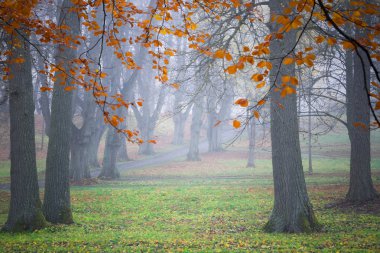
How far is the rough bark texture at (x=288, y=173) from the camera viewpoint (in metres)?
8.38

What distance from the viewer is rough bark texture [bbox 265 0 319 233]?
8.38 m

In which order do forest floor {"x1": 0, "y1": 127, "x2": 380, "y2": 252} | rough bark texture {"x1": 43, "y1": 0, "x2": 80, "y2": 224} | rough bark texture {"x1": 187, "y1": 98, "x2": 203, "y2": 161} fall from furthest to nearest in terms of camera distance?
rough bark texture {"x1": 187, "y1": 98, "x2": 203, "y2": 161} → rough bark texture {"x1": 43, "y1": 0, "x2": 80, "y2": 224} → forest floor {"x1": 0, "y1": 127, "x2": 380, "y2": 252}

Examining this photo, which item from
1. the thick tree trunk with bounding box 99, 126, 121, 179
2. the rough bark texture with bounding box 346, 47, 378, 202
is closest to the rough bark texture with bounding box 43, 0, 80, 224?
the rough bark texture with bounding box 346, 47, 378, 202

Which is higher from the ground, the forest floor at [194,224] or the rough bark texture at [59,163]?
the rough bark texture at [59,163]

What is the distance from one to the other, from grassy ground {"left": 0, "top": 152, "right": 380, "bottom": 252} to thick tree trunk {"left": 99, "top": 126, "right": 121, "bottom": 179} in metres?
6.43

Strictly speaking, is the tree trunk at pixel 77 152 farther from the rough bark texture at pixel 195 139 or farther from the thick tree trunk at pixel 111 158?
the rough bark texture at pixel 195 139

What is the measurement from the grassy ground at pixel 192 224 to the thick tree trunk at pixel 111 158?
6429mm

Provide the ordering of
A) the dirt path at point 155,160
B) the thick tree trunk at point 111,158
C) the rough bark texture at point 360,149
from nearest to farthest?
the rough bark texture at point 360,149
the thick tree trunk at point 111,158
the dirt path at point 155,160

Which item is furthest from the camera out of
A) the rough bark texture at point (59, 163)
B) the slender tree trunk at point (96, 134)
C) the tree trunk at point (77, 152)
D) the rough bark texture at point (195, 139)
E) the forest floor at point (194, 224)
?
the rough bark texture at point (195, 139)

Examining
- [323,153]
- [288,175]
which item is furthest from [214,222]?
[323,153]

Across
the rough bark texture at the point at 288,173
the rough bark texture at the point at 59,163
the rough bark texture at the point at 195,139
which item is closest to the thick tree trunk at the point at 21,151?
the rough bark texture at the point at 59,163

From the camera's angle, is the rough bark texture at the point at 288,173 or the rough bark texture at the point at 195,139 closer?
the rough bark texture at the point at 288,173

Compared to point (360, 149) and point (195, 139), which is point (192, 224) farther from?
point (195, 139)

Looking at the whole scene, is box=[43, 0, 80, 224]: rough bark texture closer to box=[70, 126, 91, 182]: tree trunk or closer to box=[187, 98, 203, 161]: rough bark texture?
box=[70, 126, 91, 182]: tree trunk
